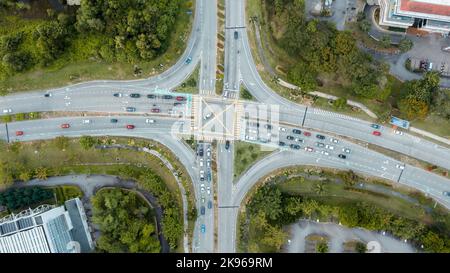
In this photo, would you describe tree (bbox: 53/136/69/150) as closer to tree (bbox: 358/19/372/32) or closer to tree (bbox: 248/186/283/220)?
tree (bbox: 248/186/283/220)

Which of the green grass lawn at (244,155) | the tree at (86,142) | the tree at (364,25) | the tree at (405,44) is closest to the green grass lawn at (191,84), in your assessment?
the green grass lawn at (244,155)

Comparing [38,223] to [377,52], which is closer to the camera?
[38,223]

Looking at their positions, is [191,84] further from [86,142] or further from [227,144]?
[86,142]

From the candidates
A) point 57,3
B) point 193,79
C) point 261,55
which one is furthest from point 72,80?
point 261,55

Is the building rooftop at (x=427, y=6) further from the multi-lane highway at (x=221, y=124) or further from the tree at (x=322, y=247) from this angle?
the tree at (x=322, y=247)

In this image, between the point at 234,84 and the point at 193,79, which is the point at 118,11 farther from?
the point at 234,84

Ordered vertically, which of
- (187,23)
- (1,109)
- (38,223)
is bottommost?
(38,223)

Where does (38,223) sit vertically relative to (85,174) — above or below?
below

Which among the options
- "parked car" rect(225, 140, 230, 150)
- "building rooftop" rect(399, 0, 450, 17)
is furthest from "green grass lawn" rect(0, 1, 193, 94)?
"building rooftop" rect(399, 0, 450, 17)

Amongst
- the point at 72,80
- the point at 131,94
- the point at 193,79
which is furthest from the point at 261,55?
the point at 72,80
